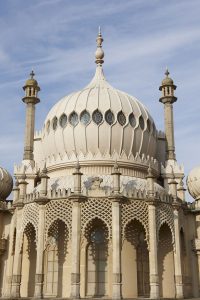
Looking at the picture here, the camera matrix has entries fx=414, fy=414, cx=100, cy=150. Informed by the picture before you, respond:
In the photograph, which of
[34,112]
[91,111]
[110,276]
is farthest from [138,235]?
[34,112]

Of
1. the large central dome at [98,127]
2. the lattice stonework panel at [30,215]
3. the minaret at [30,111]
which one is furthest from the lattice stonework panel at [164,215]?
the minaret at [30,111]

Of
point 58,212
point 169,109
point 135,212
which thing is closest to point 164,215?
point 135,212

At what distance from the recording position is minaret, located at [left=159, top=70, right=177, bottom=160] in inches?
1302

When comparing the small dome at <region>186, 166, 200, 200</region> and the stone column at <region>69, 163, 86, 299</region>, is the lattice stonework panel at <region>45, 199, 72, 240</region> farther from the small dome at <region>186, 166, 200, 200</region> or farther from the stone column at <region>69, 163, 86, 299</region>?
the small dome at <region>186, 166, 200, 200</region>

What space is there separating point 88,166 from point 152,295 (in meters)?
9.33

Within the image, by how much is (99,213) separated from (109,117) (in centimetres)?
813

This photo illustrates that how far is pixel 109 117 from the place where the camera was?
2895 cm

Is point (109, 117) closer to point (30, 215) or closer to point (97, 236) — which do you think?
point (97, 236)

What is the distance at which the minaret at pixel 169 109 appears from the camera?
33.1 m

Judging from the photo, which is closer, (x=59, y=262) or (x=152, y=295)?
(x=152, y=295)

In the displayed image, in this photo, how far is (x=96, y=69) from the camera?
3403cm

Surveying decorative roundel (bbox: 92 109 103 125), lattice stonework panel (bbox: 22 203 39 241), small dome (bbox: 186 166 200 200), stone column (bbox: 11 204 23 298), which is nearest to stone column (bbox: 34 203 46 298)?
lattice stonework panel (bbox: 22 203 39 241)

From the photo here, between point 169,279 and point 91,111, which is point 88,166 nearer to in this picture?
point 91,111

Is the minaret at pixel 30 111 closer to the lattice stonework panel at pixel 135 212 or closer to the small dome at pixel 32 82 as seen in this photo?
the small dome at pixel 32 82
